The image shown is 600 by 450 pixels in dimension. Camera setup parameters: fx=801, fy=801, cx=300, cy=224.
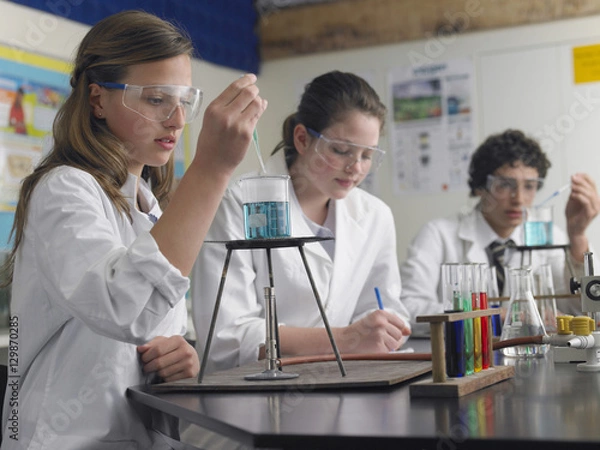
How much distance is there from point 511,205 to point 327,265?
52.7 inches

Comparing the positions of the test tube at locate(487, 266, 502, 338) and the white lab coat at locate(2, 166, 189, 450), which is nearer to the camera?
the white lab coat at locate(2, 166, 189, 450)

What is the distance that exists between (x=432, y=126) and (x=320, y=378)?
11.4 ft

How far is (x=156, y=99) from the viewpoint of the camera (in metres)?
1.61

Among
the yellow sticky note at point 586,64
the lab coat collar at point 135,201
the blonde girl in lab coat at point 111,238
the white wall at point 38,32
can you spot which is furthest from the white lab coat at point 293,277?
the yellow sticky note at point 586,64

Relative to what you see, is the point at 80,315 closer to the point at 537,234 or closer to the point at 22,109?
the point at 537,234

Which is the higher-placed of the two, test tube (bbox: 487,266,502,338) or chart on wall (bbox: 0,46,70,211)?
chart on wall (bbox: 0,46,70,211)

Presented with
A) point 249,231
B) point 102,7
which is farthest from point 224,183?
point 102,7

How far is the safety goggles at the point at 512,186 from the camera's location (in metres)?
3.43

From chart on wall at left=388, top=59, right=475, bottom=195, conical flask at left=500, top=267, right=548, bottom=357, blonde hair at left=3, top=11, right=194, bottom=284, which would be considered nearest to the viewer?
blonde hair at left=3, top=11, right=194, bottom=284

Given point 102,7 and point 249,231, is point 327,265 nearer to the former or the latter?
point 249,231

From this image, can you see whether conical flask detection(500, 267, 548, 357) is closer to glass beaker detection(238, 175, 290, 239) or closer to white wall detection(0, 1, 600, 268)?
glass beaker detection(238, 175, 290, 239)

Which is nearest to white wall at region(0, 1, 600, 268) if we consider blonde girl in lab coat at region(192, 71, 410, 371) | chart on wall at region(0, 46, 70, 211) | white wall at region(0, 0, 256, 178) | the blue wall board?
the blue wall board

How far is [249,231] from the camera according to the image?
1465 mm

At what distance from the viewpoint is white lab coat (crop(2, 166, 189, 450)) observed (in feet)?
4.26
